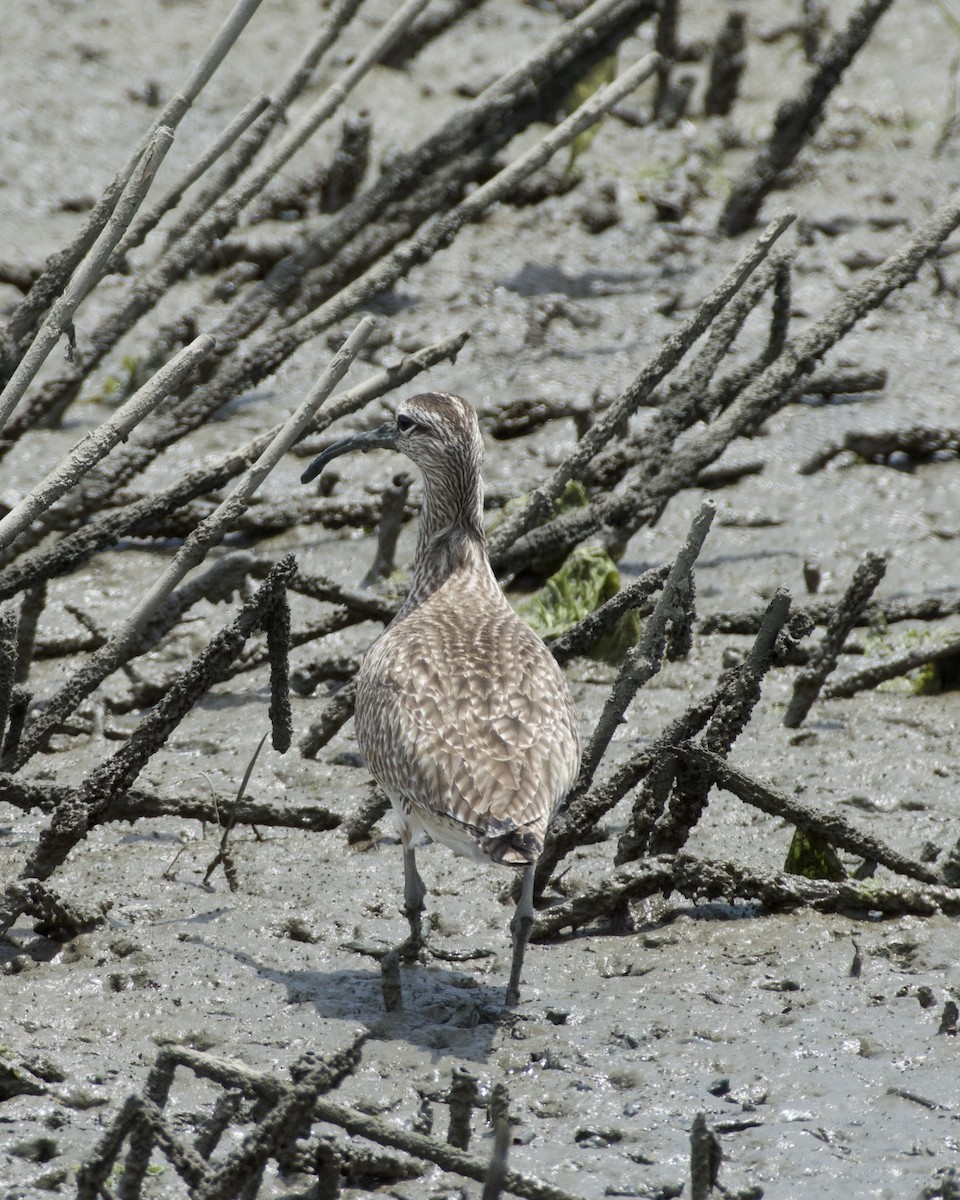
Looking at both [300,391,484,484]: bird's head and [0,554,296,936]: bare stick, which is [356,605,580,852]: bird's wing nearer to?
[0,554,296,936]: bare stick

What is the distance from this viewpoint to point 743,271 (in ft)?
21.7

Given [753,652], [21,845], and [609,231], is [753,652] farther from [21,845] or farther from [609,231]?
[609,231]

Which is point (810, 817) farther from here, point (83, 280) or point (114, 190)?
point (114, 190)

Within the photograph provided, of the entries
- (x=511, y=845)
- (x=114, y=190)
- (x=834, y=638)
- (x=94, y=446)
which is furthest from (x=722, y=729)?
(x=114, y=190)

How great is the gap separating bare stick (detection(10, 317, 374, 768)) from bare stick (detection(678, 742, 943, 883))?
167 centimetres

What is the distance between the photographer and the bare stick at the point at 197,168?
6582 mm

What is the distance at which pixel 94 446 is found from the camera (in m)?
5.03

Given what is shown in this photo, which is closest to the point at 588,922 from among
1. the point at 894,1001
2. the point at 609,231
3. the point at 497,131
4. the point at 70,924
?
the point at 894,1001

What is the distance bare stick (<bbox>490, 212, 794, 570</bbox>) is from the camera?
21.1 ft

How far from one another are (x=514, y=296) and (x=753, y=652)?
515cm

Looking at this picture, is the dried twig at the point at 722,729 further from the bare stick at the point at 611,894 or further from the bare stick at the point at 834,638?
the bare stick at the point at 834,638

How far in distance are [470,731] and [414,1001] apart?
0.83 meters

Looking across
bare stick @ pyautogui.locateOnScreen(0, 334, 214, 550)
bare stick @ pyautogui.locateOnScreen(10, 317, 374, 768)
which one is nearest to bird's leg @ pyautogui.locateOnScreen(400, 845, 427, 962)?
bare stick @ pyautogui.locateOnScreen(10, 317, 374, 768)

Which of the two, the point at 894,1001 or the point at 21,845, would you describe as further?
the point at 21,845
